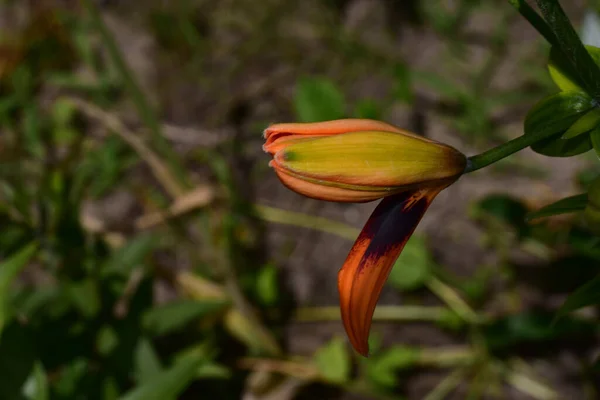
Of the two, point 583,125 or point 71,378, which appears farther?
point 71,378

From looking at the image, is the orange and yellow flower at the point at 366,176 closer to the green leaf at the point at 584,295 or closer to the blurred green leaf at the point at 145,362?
the green leaf at the point at 584,295

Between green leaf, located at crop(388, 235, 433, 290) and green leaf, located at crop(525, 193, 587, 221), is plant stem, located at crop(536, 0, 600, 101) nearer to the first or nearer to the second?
green leaf, located at crop(525, 193, 587, 221)

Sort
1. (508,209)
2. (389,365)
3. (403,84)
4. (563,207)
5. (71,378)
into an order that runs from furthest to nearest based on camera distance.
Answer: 1. (403,84)
2. (389,365)
3. (508,209)
4. (71,378)
5. (563,207)

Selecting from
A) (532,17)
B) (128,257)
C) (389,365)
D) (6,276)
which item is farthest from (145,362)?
(532,17)

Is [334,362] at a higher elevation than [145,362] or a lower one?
lower

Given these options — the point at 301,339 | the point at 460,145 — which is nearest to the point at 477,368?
the point at 301,339

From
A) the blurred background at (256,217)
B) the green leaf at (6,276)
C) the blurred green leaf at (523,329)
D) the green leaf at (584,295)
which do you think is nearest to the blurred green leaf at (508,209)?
the blurred background at (256,217)

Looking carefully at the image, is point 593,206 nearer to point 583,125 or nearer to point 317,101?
point 583,125
